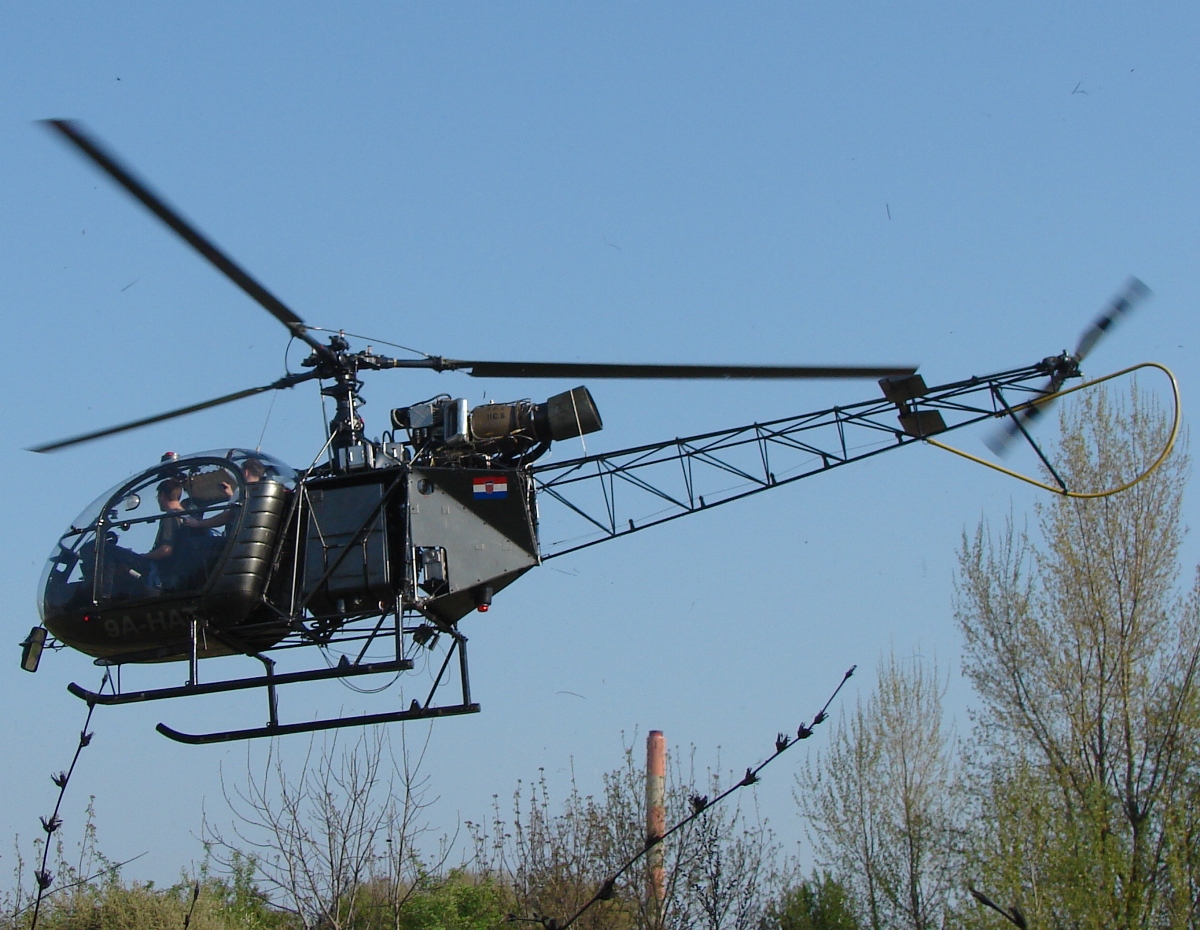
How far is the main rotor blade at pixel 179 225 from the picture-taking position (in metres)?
8.28

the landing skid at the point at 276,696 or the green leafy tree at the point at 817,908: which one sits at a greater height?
the landing skid at the point at 276,696

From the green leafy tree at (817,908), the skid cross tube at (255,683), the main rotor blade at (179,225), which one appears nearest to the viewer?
the main rotor blade at (179,225)

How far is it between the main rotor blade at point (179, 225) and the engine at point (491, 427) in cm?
114

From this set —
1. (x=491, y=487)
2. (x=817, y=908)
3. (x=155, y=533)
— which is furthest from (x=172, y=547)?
(x=817, y=908)

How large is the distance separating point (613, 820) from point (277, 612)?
13432mm

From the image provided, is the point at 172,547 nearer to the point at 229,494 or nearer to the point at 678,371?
the point at 229,494

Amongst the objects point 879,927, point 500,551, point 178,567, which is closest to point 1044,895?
point 879,927

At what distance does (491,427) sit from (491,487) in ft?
1.66

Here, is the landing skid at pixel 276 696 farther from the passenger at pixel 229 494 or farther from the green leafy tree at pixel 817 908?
the green leafy tree at pixel 817 908

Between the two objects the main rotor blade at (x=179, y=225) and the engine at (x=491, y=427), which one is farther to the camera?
the engine at (x=491, y=427)

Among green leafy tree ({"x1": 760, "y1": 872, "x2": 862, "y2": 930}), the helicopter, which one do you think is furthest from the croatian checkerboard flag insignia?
green leafy tree ({"x1": 760, "y1": 872, "x2": 862, "y2": 930})

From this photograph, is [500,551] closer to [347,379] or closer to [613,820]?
[347,379]

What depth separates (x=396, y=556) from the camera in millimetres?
10797

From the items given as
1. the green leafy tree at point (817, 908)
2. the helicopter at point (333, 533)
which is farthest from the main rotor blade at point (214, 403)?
the green leafy tree at point (817, 908)
